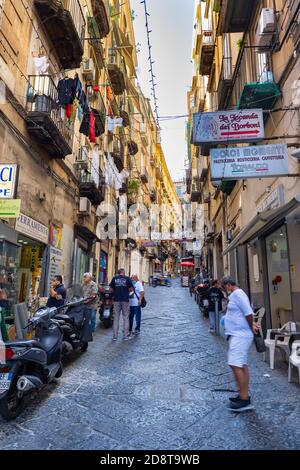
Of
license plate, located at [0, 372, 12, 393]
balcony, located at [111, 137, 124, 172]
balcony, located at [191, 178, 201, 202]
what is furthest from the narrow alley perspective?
balcony, located at [191, 178, 201, 202]

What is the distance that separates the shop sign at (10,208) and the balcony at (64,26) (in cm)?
599

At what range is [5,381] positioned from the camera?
351cm

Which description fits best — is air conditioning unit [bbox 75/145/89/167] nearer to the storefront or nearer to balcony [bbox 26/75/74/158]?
balcony [bbox 26/75/74/158]

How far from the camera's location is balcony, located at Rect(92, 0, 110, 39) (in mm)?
15461

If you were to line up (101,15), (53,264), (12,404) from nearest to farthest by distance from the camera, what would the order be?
1. (12,404)
2. (53,264)
3. (101,15)

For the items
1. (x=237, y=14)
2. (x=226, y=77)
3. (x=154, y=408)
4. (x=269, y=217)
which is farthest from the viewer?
(x=226, y=77)

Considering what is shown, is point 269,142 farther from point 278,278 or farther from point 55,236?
point 55,236

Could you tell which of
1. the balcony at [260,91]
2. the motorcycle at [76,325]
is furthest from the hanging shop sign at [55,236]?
the balcony at [260,91]

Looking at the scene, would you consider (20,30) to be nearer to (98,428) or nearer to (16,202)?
(16,202)

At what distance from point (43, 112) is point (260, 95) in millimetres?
5194

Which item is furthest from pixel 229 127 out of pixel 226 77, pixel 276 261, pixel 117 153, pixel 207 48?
pixel 117 153

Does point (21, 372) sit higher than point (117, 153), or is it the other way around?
point (117, 153)

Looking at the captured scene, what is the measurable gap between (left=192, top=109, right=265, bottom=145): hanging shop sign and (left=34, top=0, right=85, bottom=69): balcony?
5.49 metres

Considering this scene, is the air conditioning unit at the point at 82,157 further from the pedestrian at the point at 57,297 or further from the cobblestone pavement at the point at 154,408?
the cobblestone pavement at the point at 154,408
